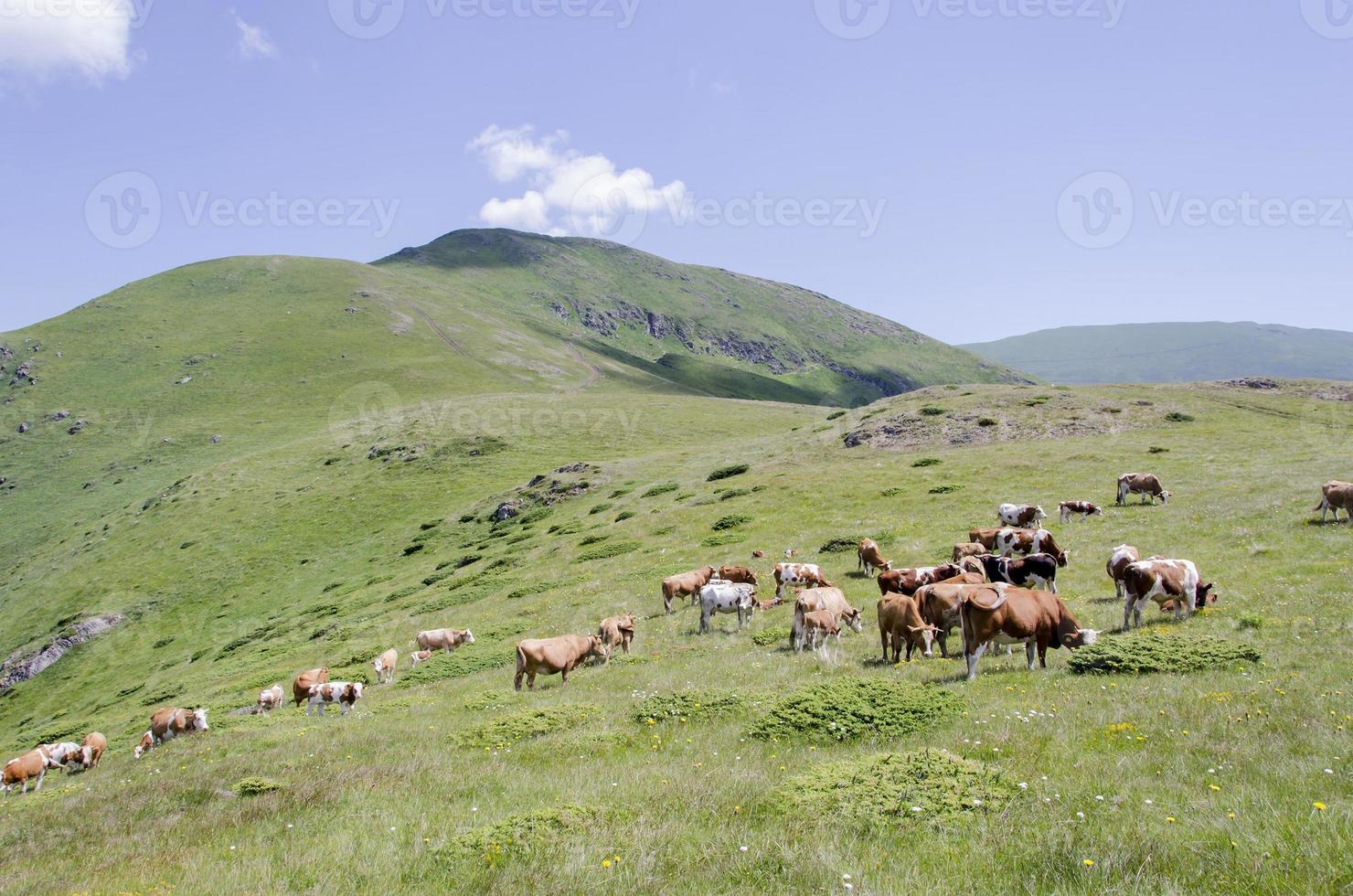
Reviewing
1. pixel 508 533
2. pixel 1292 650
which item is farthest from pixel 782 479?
pixel 1292 650

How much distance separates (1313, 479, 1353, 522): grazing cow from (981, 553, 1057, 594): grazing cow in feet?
43.5

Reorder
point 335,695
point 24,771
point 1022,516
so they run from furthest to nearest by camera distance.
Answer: point 1022,516, point 335,695, point 24,771

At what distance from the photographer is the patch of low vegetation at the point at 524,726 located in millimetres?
13141

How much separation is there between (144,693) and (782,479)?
146 feet

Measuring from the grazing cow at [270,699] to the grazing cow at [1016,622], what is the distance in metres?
26.2

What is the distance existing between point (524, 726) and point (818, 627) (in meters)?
8.75

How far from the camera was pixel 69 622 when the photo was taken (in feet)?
→ 209

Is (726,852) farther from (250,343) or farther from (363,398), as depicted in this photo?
(250,343)

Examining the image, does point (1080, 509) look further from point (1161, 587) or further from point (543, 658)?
point (543, 658)

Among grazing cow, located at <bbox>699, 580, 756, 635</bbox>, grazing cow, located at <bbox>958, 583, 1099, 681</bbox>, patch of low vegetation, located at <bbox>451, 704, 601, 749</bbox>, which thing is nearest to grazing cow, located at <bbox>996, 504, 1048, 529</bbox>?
Result: grazing cow, located at <bbox>699, 580, 756, 635</bbox>

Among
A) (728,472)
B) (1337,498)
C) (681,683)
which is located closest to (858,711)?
(681,683)

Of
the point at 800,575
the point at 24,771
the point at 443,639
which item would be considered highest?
the point at 800,575

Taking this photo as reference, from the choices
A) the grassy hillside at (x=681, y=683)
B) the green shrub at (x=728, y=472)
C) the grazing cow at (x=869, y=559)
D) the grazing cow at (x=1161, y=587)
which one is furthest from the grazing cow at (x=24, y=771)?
the green shrub at (x=728, y=472)

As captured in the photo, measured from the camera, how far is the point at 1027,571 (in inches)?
800
